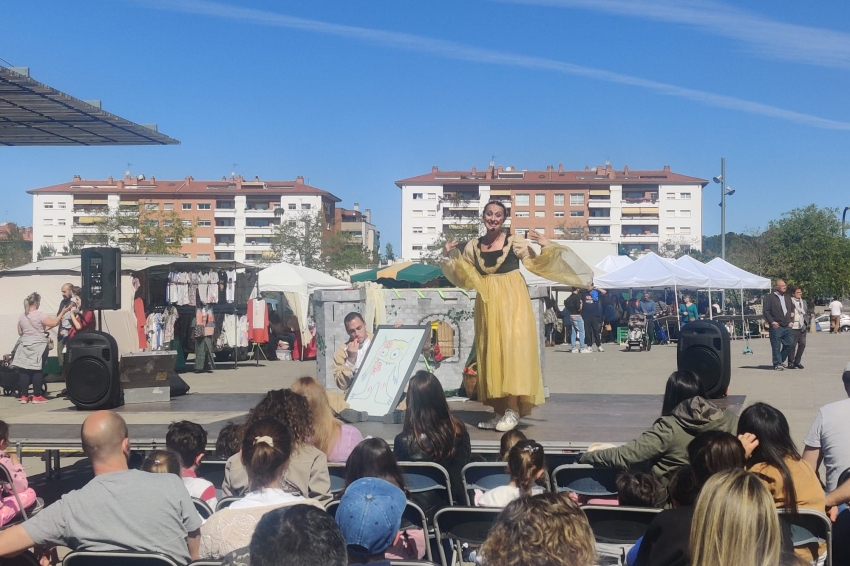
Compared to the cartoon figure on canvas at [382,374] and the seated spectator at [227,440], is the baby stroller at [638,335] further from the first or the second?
the seated spectator at [227,440]

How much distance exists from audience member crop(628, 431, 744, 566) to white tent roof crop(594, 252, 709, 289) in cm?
2274

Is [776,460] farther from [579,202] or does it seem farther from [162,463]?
[579,202]

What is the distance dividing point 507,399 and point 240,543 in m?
4.27

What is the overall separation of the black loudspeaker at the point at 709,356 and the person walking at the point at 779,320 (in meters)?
8.49


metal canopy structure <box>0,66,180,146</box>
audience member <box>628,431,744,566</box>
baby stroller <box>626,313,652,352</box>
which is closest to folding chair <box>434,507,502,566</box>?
audience member <box>628,431,744,566</box>

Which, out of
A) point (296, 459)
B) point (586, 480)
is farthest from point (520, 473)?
point (296, 459)

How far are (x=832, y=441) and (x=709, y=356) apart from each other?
4990 millimetres

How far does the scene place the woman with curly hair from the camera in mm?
4801

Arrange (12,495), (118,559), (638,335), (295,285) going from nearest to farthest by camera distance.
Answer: (118,559) < (12,495) < (295,285) < (638,335)

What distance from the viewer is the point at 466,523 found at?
4242 mm

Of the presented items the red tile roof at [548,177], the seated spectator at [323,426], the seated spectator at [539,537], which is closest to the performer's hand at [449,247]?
the seated spectator at [323,426]

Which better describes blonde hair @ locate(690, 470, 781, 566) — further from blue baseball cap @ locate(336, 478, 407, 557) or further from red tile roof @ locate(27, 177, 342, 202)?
red tile roof @ locate(27, 177, 342, 202)

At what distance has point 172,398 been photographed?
11.4m

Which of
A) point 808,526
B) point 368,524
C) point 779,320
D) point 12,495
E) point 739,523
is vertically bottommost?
point 12,495
